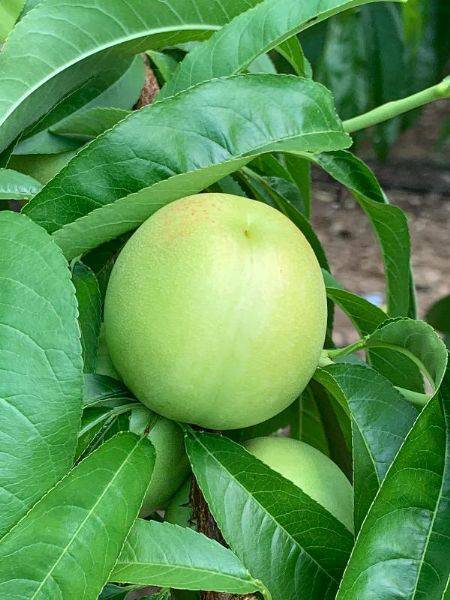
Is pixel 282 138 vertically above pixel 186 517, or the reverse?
pixel 282 138

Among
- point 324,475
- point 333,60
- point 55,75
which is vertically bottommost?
point 333,60

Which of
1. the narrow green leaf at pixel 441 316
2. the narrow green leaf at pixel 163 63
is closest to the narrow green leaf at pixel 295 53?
the narrow green leaf at pixel 163 63

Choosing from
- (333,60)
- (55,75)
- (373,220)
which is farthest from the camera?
(333,60)

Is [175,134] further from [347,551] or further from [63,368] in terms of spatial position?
[347,551]

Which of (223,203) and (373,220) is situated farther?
(373,220)

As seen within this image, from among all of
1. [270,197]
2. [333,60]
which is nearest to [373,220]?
[270,197]

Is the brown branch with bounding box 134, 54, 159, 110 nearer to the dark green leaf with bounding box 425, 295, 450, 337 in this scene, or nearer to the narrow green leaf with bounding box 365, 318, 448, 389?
the narrow green leaf with bounding box 365, 318, 448, 389

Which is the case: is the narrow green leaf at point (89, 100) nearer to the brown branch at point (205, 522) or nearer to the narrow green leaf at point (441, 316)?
the brown branch at point (205, 522)
